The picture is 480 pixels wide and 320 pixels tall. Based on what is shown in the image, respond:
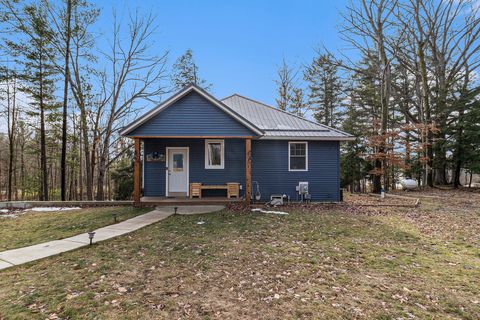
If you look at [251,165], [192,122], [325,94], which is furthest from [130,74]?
[325,94]

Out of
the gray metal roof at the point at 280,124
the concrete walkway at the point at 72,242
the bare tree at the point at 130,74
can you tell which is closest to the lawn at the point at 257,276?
the concrete walkway at the point at 72,242

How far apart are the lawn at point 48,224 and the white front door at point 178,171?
90.8 inches

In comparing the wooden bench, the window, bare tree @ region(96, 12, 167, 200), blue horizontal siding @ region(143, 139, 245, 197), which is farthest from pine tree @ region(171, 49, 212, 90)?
the wooden bench

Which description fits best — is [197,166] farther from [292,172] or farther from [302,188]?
[302,188]

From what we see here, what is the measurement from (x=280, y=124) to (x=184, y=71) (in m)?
9.65

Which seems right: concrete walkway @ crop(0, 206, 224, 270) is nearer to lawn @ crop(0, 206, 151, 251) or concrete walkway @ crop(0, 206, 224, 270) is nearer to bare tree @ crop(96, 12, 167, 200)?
lawn @ crop(0, 206, 151, 251)

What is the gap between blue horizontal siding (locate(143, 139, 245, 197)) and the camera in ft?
35.5

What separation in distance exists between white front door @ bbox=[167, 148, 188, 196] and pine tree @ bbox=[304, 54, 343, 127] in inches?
694

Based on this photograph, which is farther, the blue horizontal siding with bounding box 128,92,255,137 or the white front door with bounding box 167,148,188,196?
the white front door with bounding box 167,148,188,196

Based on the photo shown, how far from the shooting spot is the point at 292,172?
1098 cm

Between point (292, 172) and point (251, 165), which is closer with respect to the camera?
point (251, 165)

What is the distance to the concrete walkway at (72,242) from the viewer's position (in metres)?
4.42

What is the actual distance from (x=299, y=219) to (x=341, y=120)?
19.1 meters

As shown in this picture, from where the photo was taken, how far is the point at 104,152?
585 inches
